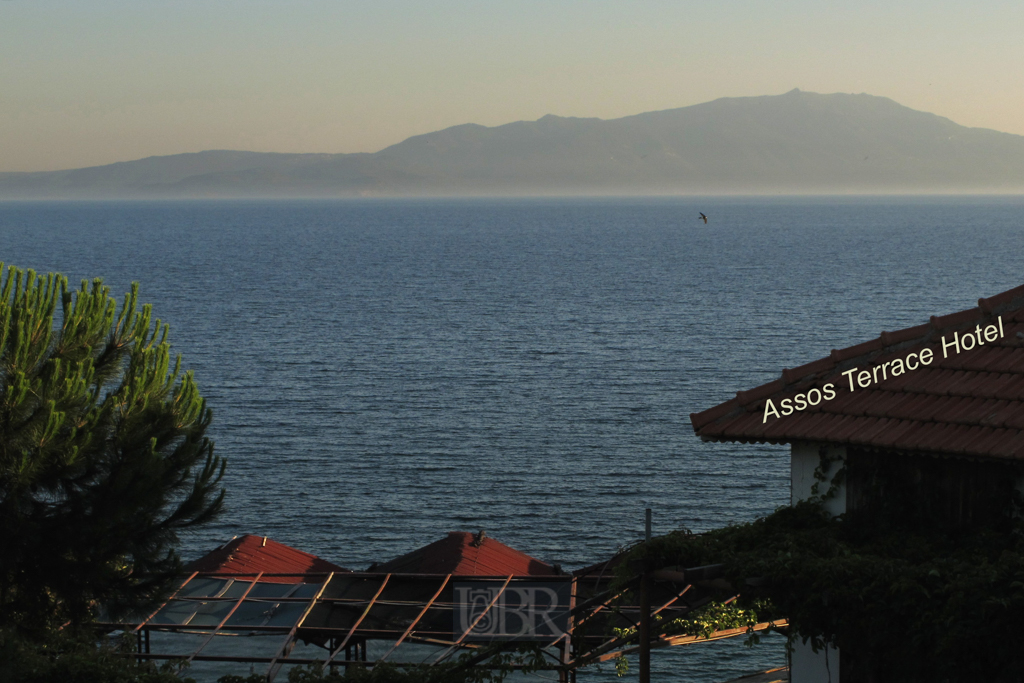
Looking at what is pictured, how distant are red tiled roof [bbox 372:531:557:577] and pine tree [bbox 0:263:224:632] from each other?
9.38 metres

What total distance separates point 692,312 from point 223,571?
282 ft

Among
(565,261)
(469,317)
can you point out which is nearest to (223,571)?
(469,317)

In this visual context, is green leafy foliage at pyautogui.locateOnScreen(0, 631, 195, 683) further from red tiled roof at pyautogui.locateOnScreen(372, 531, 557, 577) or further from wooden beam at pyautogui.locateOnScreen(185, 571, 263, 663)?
red tiled roof at pyautogui.locateOnScreen(372, 531, 557, 577)

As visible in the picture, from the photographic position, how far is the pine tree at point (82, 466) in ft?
62.2

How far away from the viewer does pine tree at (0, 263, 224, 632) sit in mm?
18953

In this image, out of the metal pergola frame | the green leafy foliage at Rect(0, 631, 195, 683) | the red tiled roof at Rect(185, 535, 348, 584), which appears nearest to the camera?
the green leafy foliage at Rect(0, 631, 195, 683)

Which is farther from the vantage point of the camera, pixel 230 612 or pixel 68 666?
pixel 230 612

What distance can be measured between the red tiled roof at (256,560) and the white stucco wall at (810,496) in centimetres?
1844

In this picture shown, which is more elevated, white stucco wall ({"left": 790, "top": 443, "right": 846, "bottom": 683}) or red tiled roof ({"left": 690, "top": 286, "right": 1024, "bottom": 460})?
red tiled roof ({"left": 690, "top": 286, "right": 1024, "bottom": 460})

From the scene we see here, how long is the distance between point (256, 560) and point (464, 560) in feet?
20.5

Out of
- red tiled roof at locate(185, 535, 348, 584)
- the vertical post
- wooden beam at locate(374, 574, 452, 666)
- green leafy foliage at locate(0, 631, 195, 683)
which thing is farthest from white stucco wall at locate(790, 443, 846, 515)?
red tiled roof at locate(185, 535, 348, 584)

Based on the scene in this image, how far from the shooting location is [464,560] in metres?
29.6

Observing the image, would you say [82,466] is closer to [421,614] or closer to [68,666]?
[68,666]

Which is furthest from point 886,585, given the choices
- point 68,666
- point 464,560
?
point 464,560
